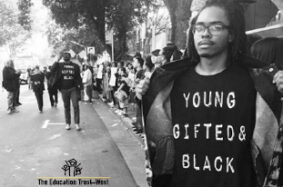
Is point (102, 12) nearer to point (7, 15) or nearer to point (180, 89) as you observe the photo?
point (180, 89)

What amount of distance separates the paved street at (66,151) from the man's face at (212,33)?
11.8ft

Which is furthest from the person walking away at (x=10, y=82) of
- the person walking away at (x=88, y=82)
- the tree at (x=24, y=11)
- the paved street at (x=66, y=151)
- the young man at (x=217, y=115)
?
the young man at (x=217, y=115)

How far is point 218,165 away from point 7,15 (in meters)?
56.9

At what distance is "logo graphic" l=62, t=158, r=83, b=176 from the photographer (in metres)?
6.02

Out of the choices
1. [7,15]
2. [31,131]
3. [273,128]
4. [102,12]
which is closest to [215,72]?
[273,128]

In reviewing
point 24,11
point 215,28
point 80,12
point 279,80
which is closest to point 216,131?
point 279,80

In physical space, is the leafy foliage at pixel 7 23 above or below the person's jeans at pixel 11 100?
above

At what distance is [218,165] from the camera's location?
2066 millimetres

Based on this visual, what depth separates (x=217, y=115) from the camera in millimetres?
2078

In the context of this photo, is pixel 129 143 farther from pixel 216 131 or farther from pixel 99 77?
pixel 99 77

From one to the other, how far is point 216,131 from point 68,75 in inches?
314

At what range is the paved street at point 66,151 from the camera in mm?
5879

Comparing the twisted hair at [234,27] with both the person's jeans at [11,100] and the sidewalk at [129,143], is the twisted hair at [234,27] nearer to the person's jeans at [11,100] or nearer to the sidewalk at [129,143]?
the sidewalk at [129,143]

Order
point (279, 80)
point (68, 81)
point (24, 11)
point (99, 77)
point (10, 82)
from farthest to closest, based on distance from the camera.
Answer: point (24, 11) → point (99, 77) → point (10, 82) → point (68, 81) → point (279, 80)
